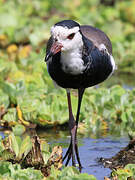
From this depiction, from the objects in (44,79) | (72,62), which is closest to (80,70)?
(72,62)

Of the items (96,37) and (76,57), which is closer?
(76,57)

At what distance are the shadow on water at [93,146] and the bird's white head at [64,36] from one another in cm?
106

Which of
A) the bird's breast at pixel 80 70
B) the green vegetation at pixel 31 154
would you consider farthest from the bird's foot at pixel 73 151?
the bird's breast at pixel 80 70

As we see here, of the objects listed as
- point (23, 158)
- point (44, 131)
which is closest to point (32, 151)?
point (23, 158)

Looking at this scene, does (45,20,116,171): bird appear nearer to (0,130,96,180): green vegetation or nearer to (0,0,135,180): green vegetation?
(0,130,96,180): green vegetation

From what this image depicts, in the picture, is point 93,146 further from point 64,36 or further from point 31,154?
point 64,36

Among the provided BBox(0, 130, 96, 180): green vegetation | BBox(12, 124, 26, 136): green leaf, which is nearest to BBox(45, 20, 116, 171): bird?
BBox(0, 130, 96, 180): green vegetation

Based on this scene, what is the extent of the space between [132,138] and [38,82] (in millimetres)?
1933

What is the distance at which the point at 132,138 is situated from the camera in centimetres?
459

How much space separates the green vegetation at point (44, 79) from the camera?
5.29 metres

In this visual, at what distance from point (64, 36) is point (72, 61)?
25cm

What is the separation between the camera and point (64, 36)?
12.2 ft

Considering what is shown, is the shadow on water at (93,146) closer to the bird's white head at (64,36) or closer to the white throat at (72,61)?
the white throat at (72,61)

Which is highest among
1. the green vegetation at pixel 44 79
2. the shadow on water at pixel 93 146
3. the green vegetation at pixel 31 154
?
the green vegetation at pixel 44 79
